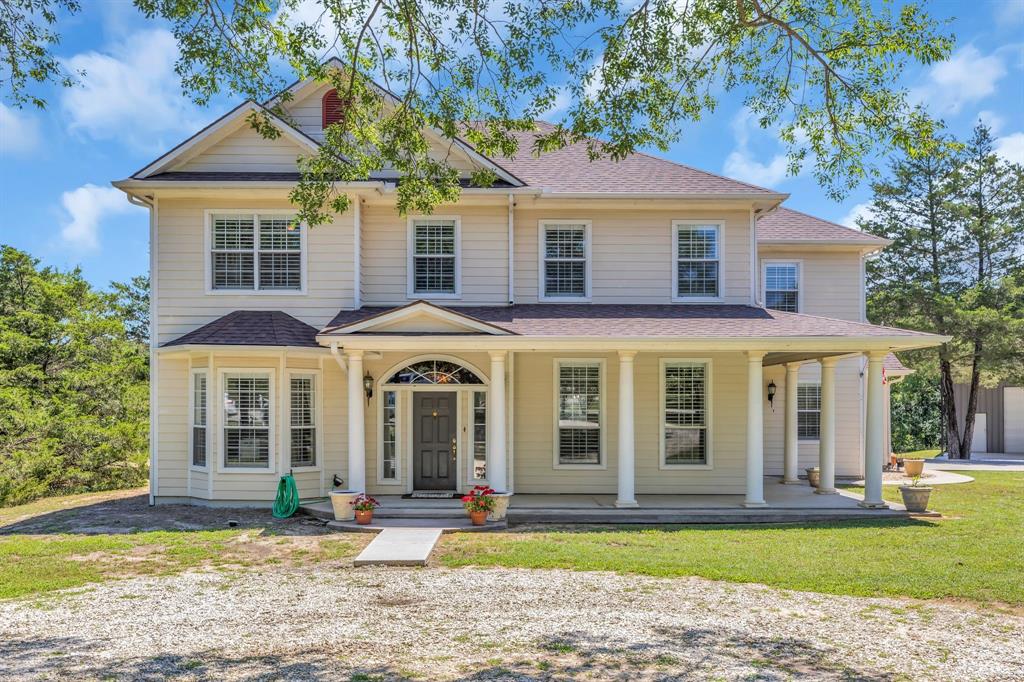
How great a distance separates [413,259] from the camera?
1352 cm

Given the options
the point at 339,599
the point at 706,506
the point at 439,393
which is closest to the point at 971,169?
the point at 706,506

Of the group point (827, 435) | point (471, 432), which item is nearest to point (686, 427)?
point (827, 435)

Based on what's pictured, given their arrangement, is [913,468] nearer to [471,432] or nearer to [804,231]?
[804,231]

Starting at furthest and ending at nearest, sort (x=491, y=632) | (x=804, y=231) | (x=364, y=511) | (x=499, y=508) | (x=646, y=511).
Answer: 1. (x=804, y=231)
2. (x=646, y=511)
3. (x=499, y=508)
4. (x=364, y=511)
5. (x=491, y=632)

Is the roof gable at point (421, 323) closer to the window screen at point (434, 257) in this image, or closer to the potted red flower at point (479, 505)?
the window screen at point (434, 257)

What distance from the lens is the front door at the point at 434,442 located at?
13.1 meters

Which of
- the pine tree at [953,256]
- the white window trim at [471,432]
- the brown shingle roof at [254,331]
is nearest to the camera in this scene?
the brown shingle roof at [254,331]

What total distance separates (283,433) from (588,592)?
722cm

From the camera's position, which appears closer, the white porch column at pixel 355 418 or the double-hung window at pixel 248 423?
the white porch column at pixel 355 418

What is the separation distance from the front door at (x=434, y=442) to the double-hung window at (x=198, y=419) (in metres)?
3.91

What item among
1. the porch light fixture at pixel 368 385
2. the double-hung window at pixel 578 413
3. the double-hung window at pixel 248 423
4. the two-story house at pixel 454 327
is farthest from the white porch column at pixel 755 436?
the double-hung window at pixel 248 423

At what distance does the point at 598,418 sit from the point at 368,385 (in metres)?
4.53

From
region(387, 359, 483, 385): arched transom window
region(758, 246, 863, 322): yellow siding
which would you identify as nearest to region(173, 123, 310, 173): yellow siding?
region(387, 359, 483, 385): arched transom window

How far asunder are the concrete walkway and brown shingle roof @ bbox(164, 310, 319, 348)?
13.2 ft
